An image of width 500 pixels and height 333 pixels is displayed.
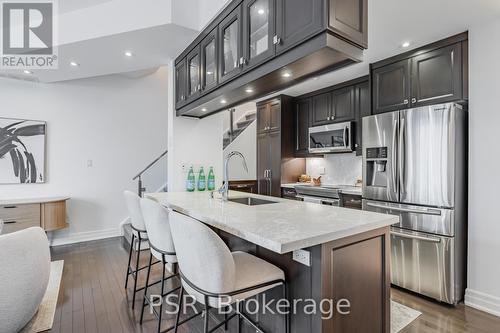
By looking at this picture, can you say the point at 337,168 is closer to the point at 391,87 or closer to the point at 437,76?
the point at 391,87

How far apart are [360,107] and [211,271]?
3.31 meters

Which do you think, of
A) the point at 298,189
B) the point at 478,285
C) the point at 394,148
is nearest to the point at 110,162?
the point at 298,189

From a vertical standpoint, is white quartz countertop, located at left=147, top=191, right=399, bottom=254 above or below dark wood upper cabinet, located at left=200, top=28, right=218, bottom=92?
below

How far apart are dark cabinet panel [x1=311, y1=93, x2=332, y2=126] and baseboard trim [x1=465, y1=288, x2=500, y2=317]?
271cm

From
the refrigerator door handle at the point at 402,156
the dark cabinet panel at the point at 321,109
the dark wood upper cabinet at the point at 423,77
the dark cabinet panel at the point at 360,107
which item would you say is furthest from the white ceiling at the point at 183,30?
the refrigerator door handle at the point at 402,156

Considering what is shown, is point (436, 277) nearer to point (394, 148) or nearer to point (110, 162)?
point (394, 148)

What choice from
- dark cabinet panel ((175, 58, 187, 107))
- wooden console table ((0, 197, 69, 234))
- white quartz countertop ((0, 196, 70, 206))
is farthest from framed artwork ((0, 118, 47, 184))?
dark cabinet panel ((175, 58, 187, 107))

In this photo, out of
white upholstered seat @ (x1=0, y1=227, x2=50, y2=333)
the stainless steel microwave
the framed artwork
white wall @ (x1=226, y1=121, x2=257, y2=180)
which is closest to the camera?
white upholstered seat @ (x1=0, y1=227, x2=50, y2=333)

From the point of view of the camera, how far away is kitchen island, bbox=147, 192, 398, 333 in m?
1.27

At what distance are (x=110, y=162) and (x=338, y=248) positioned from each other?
15.0ft

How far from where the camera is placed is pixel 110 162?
187 inches

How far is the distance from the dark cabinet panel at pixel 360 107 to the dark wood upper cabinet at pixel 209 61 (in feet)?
7.45

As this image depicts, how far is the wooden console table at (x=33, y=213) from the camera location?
363 centimetres

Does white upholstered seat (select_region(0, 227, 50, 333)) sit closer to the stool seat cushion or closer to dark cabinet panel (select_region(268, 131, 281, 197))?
the stool seat cushion
